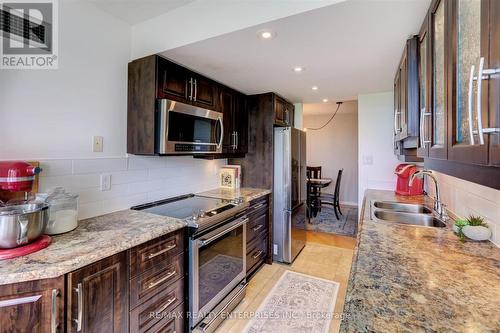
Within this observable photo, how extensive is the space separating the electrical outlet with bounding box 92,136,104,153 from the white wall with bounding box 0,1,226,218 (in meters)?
0.02

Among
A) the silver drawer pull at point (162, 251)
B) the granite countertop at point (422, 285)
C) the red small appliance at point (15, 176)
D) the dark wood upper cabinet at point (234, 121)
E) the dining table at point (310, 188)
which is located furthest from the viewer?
the dining table at point (310, 188)

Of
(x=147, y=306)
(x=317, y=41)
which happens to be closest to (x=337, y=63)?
(x=317, y=41)

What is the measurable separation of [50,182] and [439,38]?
2189 mm

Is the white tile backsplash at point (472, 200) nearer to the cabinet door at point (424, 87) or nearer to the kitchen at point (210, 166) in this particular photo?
the kitchen at point (210, 166)

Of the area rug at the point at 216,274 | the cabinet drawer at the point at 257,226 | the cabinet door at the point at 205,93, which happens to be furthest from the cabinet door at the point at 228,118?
the area rug at the point at 216,274

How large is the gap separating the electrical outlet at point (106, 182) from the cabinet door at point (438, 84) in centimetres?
200

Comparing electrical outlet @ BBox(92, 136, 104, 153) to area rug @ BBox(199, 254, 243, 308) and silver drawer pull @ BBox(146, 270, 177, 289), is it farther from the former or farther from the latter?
area rug @ BBox(199, 254, 243, 308)

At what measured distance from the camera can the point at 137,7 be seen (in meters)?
1.72

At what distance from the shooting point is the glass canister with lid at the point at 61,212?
51.5 inches

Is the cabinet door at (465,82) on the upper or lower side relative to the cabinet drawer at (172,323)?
upper

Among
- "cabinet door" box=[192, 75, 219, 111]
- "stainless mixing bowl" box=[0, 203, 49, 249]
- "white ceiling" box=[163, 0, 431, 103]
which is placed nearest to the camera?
"stainless mixing bowl" box=[0, 203, 49, 249]

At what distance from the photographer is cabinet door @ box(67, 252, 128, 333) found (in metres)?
1.06

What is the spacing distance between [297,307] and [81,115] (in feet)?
7.51

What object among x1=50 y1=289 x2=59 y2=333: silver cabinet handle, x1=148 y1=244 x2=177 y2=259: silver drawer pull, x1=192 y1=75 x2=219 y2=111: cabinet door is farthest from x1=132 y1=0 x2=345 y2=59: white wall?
x1=50 y1=289 x2=59 y2=333: silver cabinet handle
